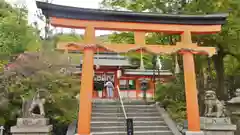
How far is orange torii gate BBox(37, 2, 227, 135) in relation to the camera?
8133 millimetres

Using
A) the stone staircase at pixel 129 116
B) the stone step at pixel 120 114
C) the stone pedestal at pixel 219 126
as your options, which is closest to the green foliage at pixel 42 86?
the stone step at pixel 120 114

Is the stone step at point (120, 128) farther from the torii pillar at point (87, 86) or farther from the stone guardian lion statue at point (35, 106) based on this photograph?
the stone guardian lion statue at point (35, 106)

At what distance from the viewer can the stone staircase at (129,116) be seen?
9.02m

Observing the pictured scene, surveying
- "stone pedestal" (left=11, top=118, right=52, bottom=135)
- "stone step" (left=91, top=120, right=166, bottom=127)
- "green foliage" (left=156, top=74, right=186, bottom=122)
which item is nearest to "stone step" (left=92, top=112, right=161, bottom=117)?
"stone step" (left=91, top=120, right=166, bottom=127)

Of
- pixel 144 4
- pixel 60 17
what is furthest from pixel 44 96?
pixel 144 4

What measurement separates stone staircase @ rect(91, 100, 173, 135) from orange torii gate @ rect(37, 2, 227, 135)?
4.08 feet

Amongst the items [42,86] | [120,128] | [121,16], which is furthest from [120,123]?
[121,16]

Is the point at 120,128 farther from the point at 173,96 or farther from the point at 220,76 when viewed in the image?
the point at 220,76

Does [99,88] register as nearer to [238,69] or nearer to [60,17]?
[238,69]

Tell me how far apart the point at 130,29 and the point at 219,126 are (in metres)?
4.44

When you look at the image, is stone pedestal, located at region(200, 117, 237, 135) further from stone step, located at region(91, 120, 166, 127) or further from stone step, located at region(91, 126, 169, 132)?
stone step, located at region(91, 120, 166, 127)

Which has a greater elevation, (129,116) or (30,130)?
(30,130)

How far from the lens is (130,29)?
28.9 ft

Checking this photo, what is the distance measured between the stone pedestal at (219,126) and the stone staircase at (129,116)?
1337 millimetres
